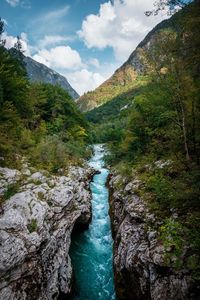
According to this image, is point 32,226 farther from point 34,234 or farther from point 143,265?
point 143,265

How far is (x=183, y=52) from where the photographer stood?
9.19 m

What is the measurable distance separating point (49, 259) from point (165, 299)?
5.01 metres

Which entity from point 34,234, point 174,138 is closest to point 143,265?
point 34,234

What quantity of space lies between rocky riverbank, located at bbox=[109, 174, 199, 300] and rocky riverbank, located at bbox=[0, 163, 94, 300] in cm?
270

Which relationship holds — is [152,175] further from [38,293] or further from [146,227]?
[38,293]

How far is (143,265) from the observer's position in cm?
856

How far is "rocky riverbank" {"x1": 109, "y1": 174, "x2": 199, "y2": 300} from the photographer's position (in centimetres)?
711

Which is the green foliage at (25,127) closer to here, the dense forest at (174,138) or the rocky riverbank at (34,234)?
the rocky riverbank at (34,234)

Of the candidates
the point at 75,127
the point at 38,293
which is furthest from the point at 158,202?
the point at 75,127

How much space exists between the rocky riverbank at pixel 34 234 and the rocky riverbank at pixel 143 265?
2703 millimetres

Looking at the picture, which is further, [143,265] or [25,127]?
[25,127]

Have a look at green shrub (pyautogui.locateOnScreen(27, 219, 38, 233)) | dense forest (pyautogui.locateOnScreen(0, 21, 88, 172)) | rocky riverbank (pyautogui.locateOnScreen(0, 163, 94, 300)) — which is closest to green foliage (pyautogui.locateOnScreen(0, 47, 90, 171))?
dense forest (pyautogui.locateOnScreen(0, 21, 88, 172))

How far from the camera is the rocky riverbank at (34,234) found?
7797mm

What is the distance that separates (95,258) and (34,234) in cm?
529
